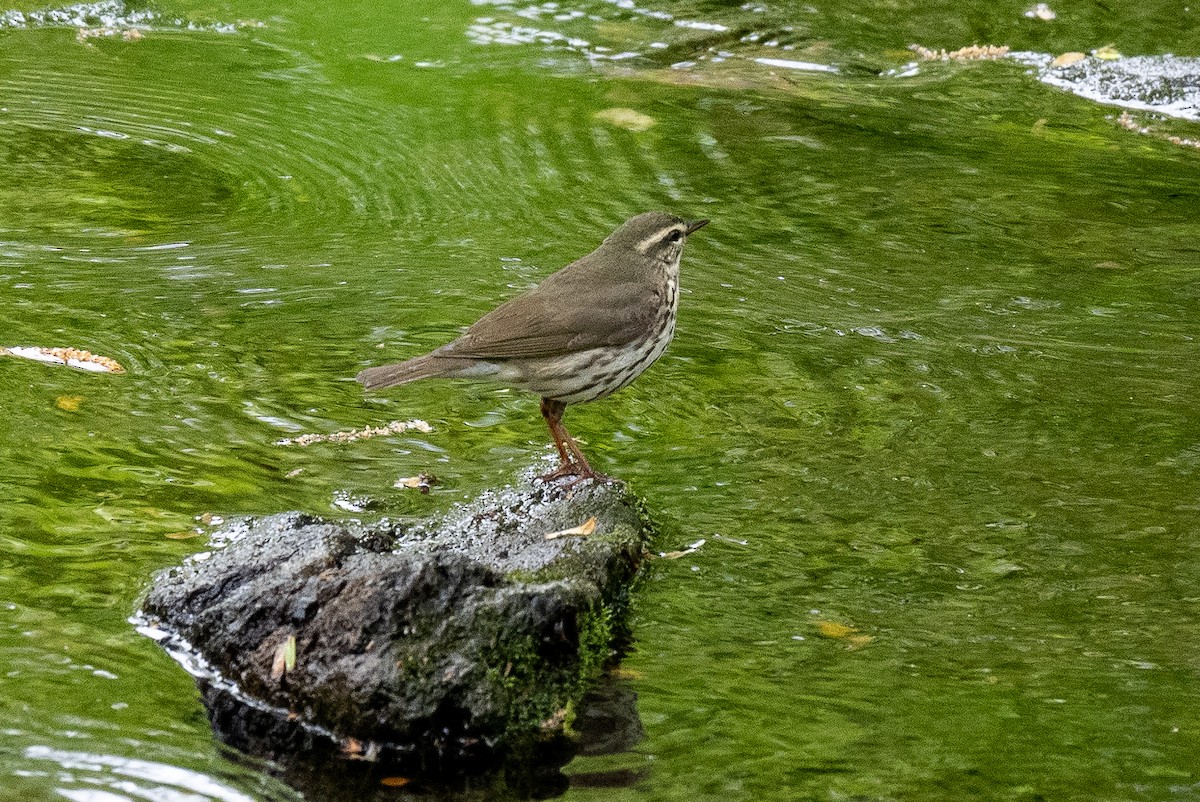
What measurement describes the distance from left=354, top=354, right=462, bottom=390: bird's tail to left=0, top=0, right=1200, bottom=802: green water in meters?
0.38

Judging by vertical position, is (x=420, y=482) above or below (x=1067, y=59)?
Answer: below

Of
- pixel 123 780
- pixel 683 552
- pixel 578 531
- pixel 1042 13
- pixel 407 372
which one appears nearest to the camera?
pixel 123 780

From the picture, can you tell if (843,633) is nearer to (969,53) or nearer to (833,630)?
(833,630)

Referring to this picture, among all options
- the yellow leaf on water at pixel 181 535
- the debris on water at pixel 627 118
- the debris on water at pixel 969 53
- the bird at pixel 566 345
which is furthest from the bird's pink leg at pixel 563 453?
the debris on water at pixel 969 53

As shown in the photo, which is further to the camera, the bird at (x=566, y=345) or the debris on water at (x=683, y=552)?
the bird at (x=566, y=345)

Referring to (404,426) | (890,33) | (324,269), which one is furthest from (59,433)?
(890,33)

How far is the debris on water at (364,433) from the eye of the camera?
5758mm

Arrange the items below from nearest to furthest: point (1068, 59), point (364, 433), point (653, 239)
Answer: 1. point (364, 433)
2. point (653, 239)
3. point (1068, 59)

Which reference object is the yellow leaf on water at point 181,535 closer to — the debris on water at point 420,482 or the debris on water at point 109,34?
the debris on water at point 420,482

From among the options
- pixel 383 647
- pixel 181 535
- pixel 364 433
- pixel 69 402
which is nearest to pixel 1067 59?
pixel 364 433

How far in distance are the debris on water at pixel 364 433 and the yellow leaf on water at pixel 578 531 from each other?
1.35 meters

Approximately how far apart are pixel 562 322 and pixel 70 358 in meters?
2.20

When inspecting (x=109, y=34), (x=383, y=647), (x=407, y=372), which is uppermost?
(x=109, y=34)

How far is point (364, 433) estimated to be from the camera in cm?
588
